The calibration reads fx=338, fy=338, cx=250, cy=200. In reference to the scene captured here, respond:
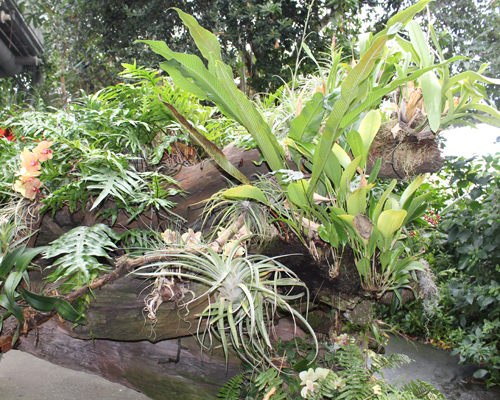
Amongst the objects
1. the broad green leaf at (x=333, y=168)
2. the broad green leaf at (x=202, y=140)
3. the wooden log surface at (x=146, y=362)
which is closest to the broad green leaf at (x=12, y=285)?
the wooden log surface at (x=146, y=362)

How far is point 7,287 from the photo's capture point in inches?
47.4

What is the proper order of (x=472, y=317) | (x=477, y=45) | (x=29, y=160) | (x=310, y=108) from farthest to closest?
1. (x=477, y=45)
2. (x=472, y=317)
3. (x=29, y=160)
4. (x=310, y=108)

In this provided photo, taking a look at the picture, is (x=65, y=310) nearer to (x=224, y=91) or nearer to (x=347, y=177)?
(x=224, y=91)

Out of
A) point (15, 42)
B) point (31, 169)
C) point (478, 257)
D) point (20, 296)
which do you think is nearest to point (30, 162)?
point (31, 169)

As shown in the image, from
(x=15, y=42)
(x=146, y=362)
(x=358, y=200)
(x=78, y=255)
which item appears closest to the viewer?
(x=358, y=200)

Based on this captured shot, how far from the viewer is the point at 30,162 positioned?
135 centimetres

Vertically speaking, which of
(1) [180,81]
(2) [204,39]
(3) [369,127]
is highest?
(2) [204,39]

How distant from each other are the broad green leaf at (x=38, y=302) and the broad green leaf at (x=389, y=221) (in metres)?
1.14

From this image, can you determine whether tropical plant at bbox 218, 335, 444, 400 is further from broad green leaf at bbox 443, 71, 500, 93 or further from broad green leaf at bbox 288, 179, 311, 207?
broad green leaf at bbox 443, 71, 500, 93

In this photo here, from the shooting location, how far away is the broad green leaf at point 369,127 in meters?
1.19

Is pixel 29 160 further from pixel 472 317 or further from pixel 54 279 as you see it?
pixel 472 317

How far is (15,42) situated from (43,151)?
4855 mm

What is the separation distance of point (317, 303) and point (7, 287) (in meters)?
1.15

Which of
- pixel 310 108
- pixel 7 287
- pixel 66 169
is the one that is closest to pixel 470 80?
pixel 310 108
